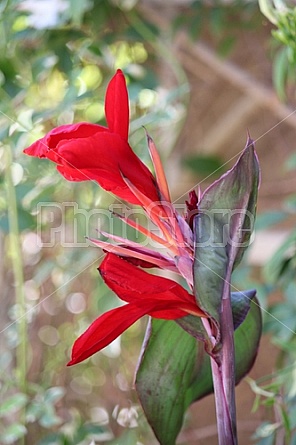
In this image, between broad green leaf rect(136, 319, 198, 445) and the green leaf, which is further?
the green leaf

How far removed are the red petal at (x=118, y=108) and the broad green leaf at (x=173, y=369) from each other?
4.4 inches

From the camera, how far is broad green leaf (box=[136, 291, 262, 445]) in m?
0.34

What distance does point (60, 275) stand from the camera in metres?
1.05

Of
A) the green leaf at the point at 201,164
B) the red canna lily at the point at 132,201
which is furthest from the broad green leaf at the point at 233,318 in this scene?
the green leaf at the point at 201,164

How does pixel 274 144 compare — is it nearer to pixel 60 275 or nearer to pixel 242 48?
pixel 242 48

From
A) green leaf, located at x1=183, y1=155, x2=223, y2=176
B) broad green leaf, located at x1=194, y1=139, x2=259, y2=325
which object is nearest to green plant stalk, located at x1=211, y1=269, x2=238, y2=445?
broad green leaf, located at x1=194, y1=139, x2=259, y2=325

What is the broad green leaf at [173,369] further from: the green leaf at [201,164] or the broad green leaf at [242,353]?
the green leaf at [201,164]

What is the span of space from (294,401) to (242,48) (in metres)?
0.77

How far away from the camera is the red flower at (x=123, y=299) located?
0.89 feet

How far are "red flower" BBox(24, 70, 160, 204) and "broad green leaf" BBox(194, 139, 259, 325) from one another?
0.11 ft

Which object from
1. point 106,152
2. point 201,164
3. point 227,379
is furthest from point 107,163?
point 201,164

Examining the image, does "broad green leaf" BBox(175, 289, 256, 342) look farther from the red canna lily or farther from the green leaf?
the green leaf

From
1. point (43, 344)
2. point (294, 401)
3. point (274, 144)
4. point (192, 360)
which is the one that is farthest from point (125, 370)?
point (192, 360)

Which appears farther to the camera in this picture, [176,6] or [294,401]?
[176,6]
